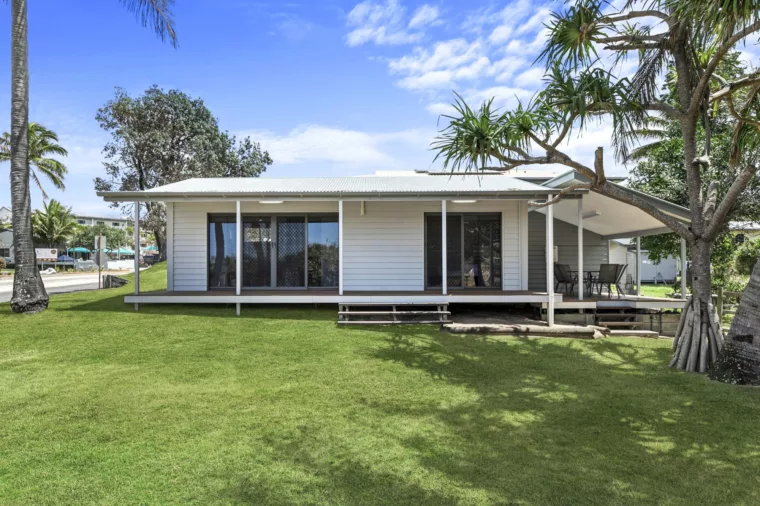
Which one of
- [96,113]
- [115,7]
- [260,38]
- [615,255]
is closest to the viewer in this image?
[115,7]

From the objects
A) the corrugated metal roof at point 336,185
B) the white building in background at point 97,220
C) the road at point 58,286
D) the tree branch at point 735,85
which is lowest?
the road at point 58,286

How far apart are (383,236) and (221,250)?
165 inches

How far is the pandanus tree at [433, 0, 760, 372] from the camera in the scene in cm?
574

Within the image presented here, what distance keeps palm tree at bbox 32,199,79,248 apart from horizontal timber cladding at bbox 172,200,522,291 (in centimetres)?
4020

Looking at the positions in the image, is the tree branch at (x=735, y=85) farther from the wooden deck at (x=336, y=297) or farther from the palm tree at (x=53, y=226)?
the palm tree at (x=53, y=226)

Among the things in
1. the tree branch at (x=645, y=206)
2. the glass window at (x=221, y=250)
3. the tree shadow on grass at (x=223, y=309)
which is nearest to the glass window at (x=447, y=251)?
the tree shadow on grass at (x=223, y=309)

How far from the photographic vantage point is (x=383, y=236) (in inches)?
418

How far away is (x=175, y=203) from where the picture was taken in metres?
10.7

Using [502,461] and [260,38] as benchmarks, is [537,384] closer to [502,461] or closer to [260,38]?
[502,461]

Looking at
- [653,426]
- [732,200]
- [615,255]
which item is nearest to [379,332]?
[653,426]

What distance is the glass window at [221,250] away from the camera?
1083 centimetres

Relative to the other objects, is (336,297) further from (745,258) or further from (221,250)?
(745,258)

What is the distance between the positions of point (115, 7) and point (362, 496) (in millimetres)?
12440

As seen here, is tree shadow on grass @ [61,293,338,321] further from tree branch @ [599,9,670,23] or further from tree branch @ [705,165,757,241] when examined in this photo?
tree branch @ [599,9,670,23]
